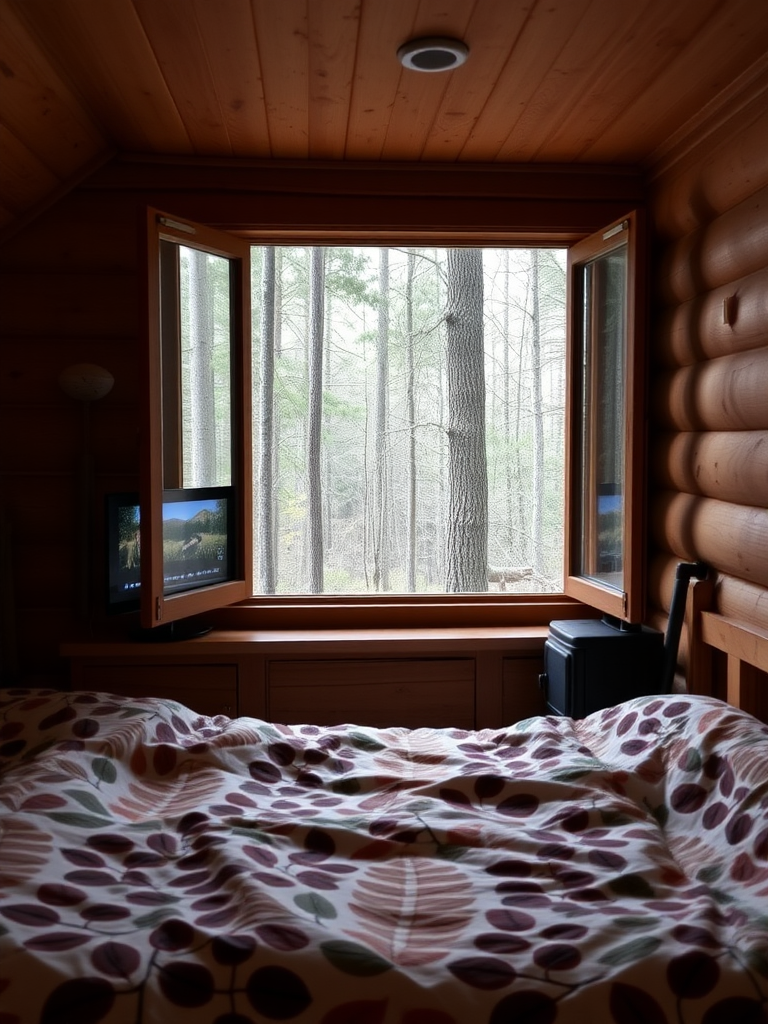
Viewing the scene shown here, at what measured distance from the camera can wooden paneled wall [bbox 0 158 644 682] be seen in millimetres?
3650

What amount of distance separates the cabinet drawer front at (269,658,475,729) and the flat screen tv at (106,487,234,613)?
1.52 ft

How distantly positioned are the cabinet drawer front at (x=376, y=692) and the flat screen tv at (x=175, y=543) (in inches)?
18.3

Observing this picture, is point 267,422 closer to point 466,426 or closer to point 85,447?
point 466,426

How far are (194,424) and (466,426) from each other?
3.99m

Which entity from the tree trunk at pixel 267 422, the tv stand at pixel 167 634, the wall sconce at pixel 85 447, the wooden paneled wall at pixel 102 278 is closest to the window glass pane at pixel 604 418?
the wooden paneled wall at pixel 102 278

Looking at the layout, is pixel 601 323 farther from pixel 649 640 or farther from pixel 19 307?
pixel 19 307

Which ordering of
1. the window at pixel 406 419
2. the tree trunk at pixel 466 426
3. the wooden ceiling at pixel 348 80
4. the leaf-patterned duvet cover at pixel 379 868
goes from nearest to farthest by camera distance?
1. the leaf-patterned duvet cover at pixel 379 868
2. the wooden ceiling at pixel 348 80
3. the tree trunk at pixel 466 426
4. the window at pixel 406 419

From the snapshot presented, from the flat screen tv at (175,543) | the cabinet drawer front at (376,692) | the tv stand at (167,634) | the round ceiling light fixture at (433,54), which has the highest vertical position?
the round ceiling light fixture at (433,54)

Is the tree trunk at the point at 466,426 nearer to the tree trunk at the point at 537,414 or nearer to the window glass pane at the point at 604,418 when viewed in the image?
the tree trunk at the point at 537,414

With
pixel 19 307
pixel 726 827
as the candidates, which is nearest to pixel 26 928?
pixel 726 827

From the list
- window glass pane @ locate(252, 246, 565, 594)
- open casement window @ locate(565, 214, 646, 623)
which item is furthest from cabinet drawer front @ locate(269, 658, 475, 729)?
window glass pane @ locate(252, 246, 565, 594)

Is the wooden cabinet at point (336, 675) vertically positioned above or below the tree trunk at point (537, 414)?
below

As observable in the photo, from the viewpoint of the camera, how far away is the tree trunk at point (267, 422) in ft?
25.4

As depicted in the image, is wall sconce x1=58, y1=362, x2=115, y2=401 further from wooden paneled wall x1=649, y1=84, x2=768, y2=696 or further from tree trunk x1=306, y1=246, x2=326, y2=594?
tree trunk x1=306, y1=246, x2=326, y2=594
